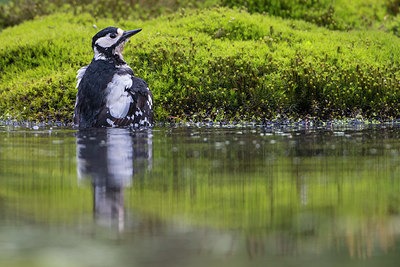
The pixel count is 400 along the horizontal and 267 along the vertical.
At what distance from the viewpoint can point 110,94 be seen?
10.2 m

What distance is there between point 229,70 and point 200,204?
29.0 ft

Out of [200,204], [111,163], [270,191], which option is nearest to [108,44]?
[111,163]

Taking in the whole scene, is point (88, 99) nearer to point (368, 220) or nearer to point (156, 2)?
point (368, 220)

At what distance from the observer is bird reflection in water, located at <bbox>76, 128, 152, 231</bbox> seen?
4527 mm

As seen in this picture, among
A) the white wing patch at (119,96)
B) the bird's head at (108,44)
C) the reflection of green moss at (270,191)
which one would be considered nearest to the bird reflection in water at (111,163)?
the reflection of green moss at (270,191)

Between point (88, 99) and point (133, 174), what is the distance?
4.42 m

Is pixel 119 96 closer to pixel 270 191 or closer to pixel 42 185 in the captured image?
pixel 42 185

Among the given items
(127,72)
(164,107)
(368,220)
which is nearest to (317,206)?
(368,220)

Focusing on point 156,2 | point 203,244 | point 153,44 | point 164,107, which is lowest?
point 203,244

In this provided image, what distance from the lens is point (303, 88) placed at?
509 inches

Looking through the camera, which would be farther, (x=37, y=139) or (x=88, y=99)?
(x=88, y=99)

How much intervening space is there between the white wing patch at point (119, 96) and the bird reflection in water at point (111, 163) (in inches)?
11.5

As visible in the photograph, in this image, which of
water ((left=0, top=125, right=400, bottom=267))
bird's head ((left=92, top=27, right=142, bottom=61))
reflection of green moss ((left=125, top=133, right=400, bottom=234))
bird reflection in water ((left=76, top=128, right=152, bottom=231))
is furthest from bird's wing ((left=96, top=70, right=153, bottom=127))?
reflection of green moss ((left=125, top=133, right=400, bottom=234))

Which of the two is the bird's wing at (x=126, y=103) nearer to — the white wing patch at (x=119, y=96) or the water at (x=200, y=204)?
the white wing patch at (x=119, y=96)
